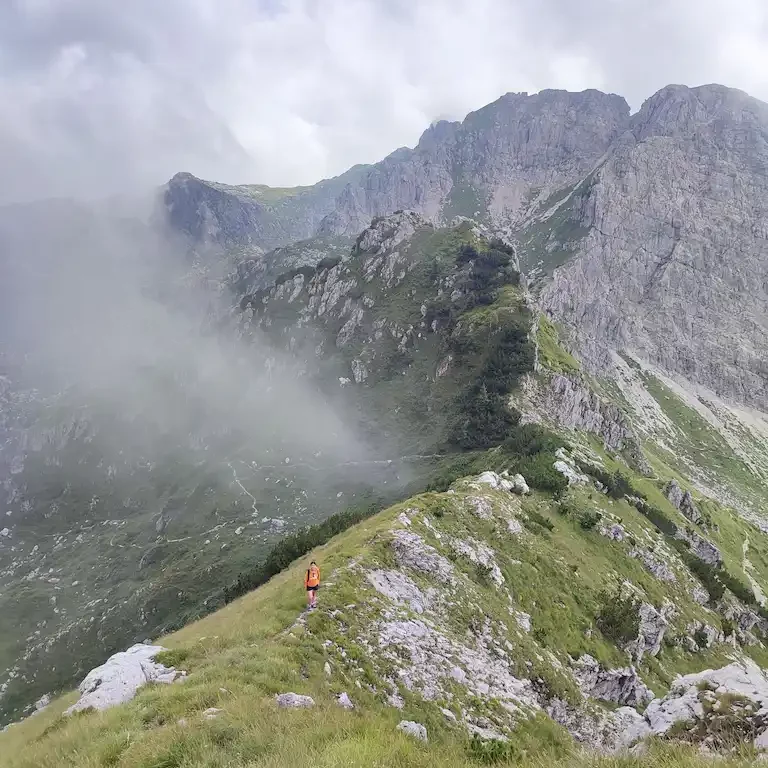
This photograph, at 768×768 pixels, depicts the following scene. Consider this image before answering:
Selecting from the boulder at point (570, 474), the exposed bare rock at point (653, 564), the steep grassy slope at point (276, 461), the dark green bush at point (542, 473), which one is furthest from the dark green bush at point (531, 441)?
Answer: the exposed bare rock at point (653, 564)

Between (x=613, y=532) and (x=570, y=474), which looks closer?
(x=613, y=532)

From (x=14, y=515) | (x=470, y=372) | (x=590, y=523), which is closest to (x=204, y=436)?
(x=14, y=515)

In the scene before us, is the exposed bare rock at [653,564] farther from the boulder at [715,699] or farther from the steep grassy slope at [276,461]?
the boulder at [715,699]

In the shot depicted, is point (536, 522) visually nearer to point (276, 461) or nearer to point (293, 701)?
point (293, 701)

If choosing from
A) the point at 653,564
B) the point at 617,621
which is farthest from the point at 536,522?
the point at 653,564

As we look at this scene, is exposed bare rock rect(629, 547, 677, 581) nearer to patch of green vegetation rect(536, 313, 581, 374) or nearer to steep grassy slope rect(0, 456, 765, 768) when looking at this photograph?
steep grassy slope rect(0, 456, 765, 768)

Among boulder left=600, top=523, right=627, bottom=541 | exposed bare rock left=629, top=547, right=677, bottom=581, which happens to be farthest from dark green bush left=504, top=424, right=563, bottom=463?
exposed bare rock left=629, top=547, right=677, bottom=581

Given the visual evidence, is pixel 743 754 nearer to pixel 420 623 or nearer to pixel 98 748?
pixel 98 748
